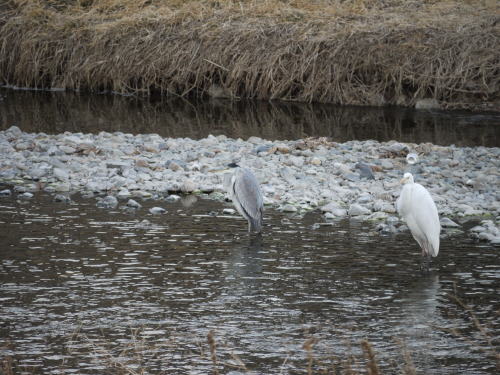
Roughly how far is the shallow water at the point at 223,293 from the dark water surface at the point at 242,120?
6.04 meters

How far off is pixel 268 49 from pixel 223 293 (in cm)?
1211

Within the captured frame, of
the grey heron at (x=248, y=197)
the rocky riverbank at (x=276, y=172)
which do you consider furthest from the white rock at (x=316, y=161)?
the grey heron at (x=248, y=197)

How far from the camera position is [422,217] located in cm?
730

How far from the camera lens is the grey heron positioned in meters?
8.07

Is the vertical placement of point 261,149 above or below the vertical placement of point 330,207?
above

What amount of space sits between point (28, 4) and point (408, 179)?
52.0ft

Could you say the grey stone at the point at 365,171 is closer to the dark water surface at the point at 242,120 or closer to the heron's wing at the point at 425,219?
the heron's wing at the point at 425,219

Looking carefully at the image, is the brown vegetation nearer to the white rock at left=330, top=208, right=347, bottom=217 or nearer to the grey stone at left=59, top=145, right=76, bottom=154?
the grey stone at left=59, top=145, right=76, bottom=154

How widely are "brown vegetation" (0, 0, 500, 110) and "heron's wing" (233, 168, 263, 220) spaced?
9486 mm

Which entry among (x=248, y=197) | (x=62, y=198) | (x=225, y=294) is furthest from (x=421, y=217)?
(x=62, y=198)

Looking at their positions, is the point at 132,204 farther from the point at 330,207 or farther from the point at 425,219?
the point at 425,219

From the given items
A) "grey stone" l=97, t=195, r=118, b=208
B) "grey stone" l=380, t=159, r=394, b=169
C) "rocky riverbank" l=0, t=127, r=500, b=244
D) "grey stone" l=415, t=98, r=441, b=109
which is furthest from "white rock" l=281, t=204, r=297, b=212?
"grey stone" l=415, t=98, r=441, b=109

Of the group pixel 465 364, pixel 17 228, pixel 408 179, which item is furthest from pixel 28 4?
pixel 465 364

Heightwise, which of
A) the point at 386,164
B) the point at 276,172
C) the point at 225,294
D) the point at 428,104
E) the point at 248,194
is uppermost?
the point at 428,104
